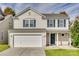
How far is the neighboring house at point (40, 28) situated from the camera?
10906 millimetres

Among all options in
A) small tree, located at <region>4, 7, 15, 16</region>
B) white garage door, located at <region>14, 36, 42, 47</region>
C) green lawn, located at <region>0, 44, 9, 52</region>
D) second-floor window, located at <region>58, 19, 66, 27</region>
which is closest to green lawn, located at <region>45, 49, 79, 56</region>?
white garage door, located at <region>14, 36, 42, 47</region>

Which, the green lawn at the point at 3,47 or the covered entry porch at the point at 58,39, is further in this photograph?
the covered entry porch at the point at 58,39

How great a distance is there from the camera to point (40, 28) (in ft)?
35.9

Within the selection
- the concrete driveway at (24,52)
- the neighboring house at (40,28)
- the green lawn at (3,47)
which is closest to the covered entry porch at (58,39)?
the neighboring house at (40,28)

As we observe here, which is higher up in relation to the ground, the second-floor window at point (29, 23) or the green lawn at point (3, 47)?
the second-floor window at point (29, 23)

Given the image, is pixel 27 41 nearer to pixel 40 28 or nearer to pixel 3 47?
pixel 40 28

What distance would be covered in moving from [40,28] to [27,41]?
0.64 metres

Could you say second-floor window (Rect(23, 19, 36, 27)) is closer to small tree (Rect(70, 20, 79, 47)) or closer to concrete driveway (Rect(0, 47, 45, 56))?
concrete driveway (Rect(0, 47, 45, 56))

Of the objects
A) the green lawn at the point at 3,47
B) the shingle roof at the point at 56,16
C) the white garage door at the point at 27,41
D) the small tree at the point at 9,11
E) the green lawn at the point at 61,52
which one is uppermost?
the small tree at the point at 9,11

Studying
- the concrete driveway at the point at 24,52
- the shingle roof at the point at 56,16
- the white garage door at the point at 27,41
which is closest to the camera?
the concrete driveway at the point at 24,52

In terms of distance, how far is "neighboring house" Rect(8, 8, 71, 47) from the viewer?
35.8 ft

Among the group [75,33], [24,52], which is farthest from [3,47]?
[75,33]

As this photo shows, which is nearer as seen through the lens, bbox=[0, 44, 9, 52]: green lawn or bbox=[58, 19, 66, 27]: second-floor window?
bbox=[0, 44, 9, 52]: green lawn

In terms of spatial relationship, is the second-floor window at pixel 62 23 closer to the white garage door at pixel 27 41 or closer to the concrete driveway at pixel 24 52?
the white garage door at pixel 27 41
